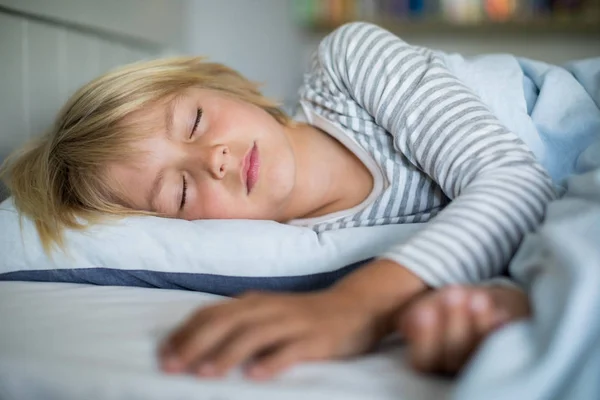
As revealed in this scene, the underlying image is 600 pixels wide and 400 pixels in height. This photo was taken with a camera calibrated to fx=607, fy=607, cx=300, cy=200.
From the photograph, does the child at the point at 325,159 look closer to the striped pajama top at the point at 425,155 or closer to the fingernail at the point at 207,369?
the striped pajama top at the point at 425,155

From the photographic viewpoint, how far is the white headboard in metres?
1.07

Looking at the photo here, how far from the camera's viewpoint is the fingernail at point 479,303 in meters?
0.45

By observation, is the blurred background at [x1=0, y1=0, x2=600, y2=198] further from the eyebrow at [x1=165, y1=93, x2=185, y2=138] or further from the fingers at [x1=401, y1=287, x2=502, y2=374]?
the fingers at [x1=401, y1=287, x2=502, y2=374]

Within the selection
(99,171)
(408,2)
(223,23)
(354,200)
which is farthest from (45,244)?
(408,2)

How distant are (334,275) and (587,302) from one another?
13.7 inches

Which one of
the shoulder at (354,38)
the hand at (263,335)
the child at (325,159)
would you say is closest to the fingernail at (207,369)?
the hand at (263,335)

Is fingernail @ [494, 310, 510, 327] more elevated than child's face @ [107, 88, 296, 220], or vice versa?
fingernail @ [494, 310, 510, 327]

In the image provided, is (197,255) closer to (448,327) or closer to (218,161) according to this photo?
(218,161)

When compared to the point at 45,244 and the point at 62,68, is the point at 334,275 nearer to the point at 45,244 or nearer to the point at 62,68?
the point at 45,244

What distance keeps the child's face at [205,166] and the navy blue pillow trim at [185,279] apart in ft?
0.45

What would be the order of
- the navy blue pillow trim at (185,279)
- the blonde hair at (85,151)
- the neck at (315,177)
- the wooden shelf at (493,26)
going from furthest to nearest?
1. the wooden shelf at (493,26)
2. the neck at (315,177)
3. the blonde hair at (85,151)
4. the navy blue pillow trim at (185,279)

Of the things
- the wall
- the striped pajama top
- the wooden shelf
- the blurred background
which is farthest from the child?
the wooden shelf

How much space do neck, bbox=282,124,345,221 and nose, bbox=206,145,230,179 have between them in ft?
0.43

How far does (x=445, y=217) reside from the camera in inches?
22.9
